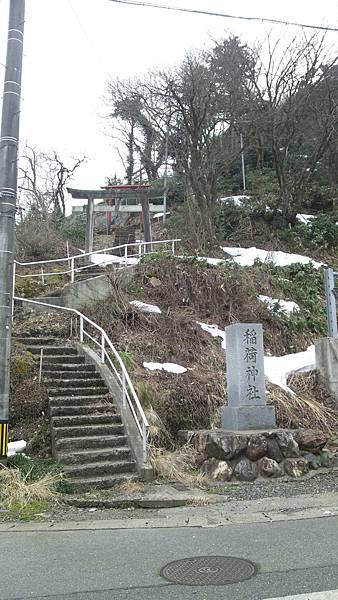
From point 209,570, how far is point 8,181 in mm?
6495

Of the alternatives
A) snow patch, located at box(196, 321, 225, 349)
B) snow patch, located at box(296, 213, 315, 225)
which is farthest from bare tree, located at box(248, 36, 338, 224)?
snow patch, located at box(196, 321, 225, 349)

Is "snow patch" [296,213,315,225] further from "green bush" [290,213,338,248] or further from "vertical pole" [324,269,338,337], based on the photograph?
"vertical pole" [324,269,338,337]

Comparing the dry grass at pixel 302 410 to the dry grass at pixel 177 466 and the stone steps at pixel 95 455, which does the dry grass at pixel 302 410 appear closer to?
the dry grass at pixel 177 466

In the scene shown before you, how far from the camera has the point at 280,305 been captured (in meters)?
16.4

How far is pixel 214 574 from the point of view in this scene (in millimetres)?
4684

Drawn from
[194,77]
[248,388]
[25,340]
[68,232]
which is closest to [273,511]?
[248,388]

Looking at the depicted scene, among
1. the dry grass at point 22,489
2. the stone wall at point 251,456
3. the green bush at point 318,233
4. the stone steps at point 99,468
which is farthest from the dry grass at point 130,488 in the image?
the green bush at point 318,233

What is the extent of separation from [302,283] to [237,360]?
31.2 feet

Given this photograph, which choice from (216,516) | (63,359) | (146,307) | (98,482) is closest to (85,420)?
(98,482)

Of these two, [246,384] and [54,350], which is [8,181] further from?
[246,384]

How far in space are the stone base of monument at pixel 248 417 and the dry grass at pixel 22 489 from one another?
11.8 ft

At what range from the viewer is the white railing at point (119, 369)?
8859mm

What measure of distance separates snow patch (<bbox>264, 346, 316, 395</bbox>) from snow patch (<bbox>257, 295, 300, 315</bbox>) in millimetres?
2432

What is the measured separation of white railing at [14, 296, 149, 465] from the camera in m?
8.86
